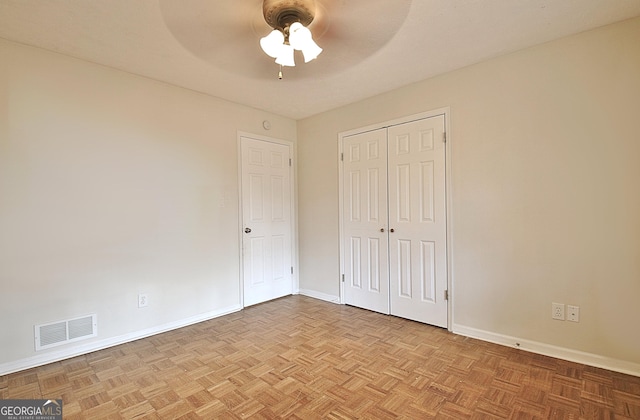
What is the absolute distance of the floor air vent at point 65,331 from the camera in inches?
90.0

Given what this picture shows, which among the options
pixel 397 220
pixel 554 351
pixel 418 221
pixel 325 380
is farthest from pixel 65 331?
pixel 554 351

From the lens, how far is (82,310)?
2.46 meters

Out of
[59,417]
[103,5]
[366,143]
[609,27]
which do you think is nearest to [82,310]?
[59,417]

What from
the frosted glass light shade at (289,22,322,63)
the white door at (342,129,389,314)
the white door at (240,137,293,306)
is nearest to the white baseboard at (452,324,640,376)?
the white door at (342,129,389,314)

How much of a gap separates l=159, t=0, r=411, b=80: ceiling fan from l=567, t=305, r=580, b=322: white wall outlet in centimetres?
242

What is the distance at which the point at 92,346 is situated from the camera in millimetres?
2508

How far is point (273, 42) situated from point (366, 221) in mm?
2212

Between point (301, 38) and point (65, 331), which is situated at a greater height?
point (301, 38)

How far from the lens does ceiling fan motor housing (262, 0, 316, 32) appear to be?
5.37ft

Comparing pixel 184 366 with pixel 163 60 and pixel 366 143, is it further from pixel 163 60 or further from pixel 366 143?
pixel 366 143

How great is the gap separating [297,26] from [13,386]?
117 inches

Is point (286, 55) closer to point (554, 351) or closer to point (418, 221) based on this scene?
point (418, 221)

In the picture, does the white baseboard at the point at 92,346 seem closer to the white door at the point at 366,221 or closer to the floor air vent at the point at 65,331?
the floor air vent at the point at 65,331

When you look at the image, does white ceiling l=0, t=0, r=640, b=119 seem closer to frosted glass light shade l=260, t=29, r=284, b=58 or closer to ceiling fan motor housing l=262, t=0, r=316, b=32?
ceiling fan motor housing l=262, t=0, r=316, b=32
